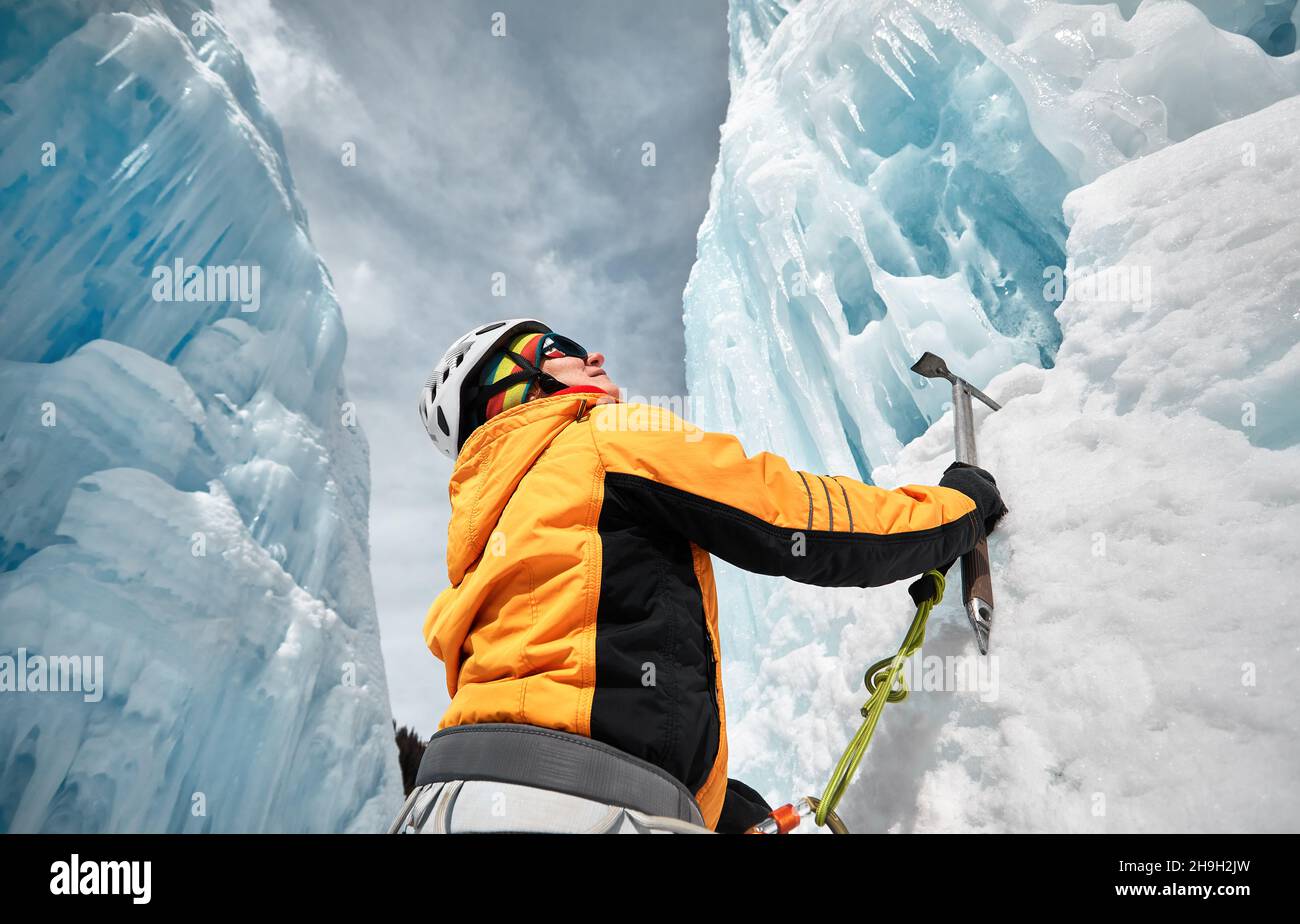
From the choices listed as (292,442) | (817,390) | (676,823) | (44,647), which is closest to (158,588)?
(44,647)

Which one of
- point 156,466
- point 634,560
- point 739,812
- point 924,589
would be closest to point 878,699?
point 924,589

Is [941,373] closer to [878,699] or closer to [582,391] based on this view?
[878,699]

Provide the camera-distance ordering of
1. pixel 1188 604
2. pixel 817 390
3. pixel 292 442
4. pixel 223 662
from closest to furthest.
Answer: pixel 1188 604 → pixel 817 390 → pixel 223 662 → pixel 292 442

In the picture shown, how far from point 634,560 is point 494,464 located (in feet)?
1.44

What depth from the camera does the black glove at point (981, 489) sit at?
1709 millimetres

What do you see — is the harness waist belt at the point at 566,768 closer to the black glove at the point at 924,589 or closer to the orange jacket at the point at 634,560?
the orange jacket at the point at 634,560

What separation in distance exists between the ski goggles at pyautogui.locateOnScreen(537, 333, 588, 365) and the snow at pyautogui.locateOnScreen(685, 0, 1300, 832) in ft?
4.34

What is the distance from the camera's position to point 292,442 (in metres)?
8.54

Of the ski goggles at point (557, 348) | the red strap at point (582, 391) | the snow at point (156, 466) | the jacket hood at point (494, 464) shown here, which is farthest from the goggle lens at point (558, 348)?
the snow at point (156, 466)

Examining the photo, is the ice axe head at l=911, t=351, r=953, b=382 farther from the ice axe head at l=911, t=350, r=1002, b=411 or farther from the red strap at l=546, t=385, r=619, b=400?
the red strap at l=546, t=385, r=619, b=400

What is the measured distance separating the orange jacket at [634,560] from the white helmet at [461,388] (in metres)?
0.40
